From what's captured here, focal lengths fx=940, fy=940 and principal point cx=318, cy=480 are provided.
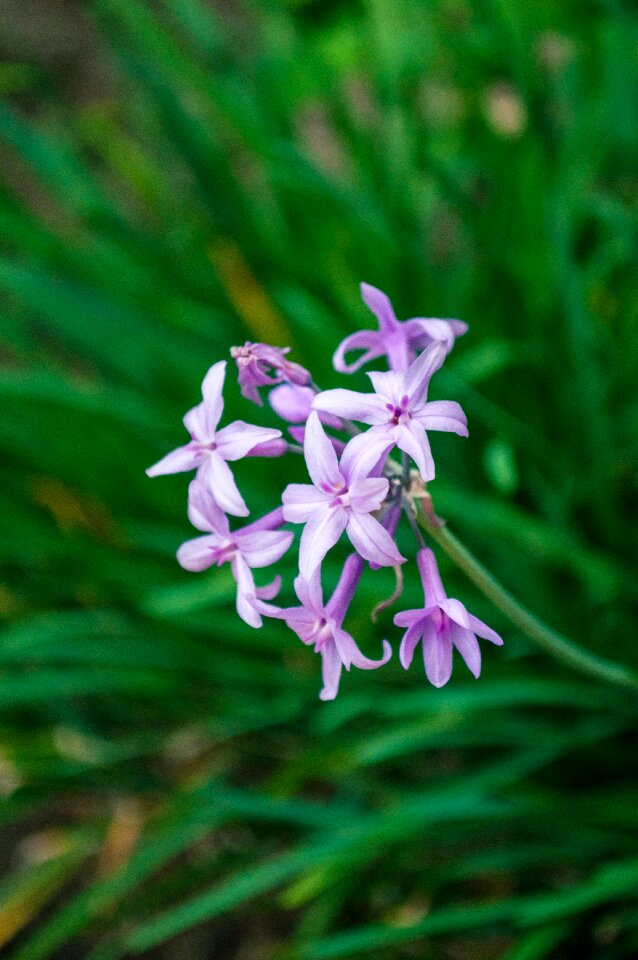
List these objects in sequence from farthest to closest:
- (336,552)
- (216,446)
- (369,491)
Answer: (336,552)
(216,446)
(369,491)

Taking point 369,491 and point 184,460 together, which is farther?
point 184,460

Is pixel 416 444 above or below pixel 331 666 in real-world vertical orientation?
above

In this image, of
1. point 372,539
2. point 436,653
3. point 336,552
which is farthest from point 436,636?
point 336,552

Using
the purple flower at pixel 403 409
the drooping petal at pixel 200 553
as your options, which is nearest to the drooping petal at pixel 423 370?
the purple flower at pixel 403 409

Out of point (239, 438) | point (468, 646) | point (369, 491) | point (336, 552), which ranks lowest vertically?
point (468, 646)

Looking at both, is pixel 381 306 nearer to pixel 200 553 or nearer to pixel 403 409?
pixel 403 409

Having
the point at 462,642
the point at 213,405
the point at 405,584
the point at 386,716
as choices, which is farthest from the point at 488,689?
the point at 213,405

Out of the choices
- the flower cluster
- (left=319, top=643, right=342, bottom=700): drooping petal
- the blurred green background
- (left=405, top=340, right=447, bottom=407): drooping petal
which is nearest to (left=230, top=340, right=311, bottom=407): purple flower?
the flower cluster
